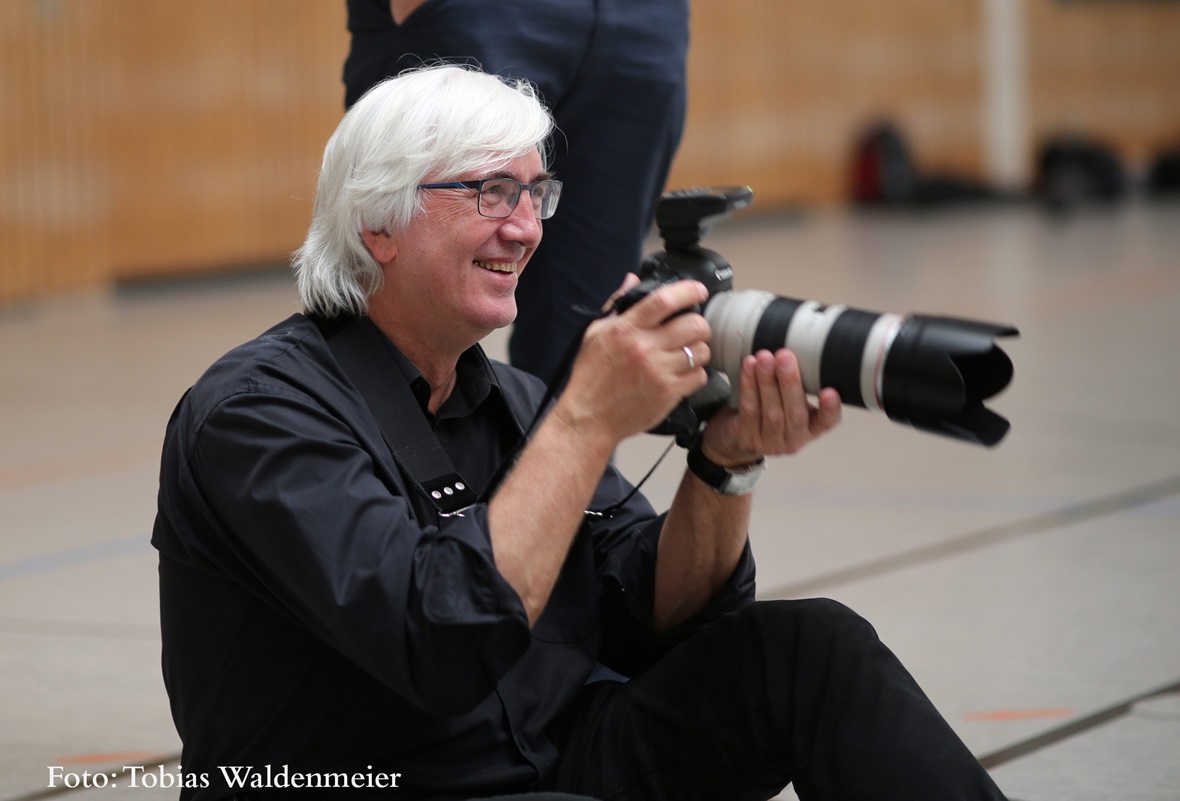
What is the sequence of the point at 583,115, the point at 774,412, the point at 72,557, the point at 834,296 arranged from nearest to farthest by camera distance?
the point at 774,412 < the point at 583,115 < the point at 72,557 < the point at 834,296

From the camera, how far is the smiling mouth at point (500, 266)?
1.89m

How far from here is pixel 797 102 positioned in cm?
1252

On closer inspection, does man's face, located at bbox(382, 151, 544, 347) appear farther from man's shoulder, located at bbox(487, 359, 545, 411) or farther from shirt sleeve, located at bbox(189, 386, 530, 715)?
shirt sleeve, located at bbox(189, 386, 530, 715)

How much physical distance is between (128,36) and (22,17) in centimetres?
63

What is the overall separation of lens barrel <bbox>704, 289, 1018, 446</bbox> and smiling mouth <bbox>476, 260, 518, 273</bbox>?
26 centimetres

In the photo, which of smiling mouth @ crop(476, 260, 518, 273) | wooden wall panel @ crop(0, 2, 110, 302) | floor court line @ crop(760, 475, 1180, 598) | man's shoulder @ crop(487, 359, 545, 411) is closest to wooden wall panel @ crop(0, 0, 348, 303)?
wooden wall panel @ crop(0, 2, 110, 302)

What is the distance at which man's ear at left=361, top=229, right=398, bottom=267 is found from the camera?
1849mm

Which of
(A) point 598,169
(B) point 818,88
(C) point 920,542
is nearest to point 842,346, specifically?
(A) point 598,169

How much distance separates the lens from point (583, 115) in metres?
2.62

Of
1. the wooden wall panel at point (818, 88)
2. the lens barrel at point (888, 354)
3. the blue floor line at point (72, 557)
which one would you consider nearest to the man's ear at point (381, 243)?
the lens barrel at point (888, 354)

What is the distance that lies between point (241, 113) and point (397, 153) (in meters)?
7.59

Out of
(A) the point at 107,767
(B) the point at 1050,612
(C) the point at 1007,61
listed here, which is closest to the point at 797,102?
(C) the point at 1007,61

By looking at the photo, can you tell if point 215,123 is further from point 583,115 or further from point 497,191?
point 497,191

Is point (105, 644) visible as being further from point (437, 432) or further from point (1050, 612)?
point (1050, 612)
